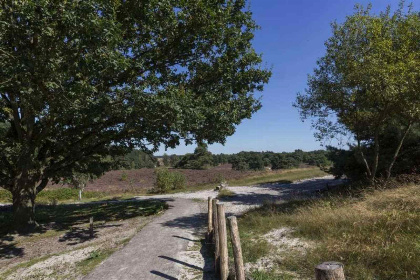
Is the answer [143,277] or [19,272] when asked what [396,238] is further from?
[19,272]

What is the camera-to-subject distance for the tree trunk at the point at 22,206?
15.2 m

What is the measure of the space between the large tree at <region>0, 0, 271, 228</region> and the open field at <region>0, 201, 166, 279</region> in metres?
2.07

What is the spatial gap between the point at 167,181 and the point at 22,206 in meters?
22.3

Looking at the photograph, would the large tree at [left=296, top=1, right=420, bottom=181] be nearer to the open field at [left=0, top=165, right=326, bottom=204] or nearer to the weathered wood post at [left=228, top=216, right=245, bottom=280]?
the weathered wood post at [left=228, top=216, right=245, bottom=280]

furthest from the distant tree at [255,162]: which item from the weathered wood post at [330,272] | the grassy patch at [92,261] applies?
the weathered wood post at [330,272]

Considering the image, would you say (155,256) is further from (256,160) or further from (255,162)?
(256,160)

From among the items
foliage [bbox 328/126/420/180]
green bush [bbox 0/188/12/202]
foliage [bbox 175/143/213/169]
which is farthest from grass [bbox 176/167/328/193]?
foliage [bbox 175/143/213/169]

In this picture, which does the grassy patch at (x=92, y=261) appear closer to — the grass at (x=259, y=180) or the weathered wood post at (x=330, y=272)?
the weathered wood post at (x=330, y=272)

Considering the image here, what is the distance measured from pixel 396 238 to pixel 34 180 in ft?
55.5

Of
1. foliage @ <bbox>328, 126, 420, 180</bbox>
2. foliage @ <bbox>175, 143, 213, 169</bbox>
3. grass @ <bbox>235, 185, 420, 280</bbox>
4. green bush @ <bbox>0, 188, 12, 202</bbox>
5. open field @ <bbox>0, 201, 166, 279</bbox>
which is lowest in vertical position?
open field @ <bbox>0, 201, 166, 279</bbox>

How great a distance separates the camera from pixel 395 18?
44.3 ft

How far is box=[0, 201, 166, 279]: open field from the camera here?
959 centimetres

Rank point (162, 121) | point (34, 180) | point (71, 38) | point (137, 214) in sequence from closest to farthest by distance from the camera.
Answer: point (71, 38) → point (162, 121) → point (34, 180) → point (137, 214)

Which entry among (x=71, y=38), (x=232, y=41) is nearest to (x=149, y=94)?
(x=71, y=38)
